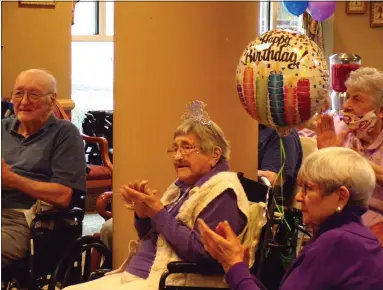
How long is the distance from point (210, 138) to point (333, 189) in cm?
92

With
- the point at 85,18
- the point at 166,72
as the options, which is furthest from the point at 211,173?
the point at 85,18

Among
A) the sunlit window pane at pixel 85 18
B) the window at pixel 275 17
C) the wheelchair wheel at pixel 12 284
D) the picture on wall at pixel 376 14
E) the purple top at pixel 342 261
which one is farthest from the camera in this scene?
the window at pixel 275 17

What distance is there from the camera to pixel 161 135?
10.9 feet

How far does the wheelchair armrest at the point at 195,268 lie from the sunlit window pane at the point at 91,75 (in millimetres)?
5450

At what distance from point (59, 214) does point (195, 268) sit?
0.96 m

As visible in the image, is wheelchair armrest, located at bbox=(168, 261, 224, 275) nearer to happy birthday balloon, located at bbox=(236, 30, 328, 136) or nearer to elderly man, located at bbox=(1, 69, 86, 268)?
happy birthday balloon, located at bbox=(236, 30, 328, 136)

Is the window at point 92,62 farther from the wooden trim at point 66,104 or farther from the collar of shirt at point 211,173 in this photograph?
the collar of shirt at point 211,173

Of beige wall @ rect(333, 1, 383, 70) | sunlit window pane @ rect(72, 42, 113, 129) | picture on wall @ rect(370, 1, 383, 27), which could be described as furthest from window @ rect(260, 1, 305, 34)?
sunlit window pane @ rect(72, 42, 113, 129)

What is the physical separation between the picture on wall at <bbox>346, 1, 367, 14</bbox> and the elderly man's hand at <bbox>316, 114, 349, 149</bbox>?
4.95 meters

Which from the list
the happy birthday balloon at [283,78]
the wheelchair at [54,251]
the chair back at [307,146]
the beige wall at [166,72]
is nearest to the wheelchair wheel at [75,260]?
the wheelchair at [54,251]

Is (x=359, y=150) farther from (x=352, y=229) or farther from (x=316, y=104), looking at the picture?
(x=352, y=229)

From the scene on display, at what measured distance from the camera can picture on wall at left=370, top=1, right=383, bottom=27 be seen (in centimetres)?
797

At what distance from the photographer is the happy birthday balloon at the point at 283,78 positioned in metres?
2.93

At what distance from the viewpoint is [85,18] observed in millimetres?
8375
